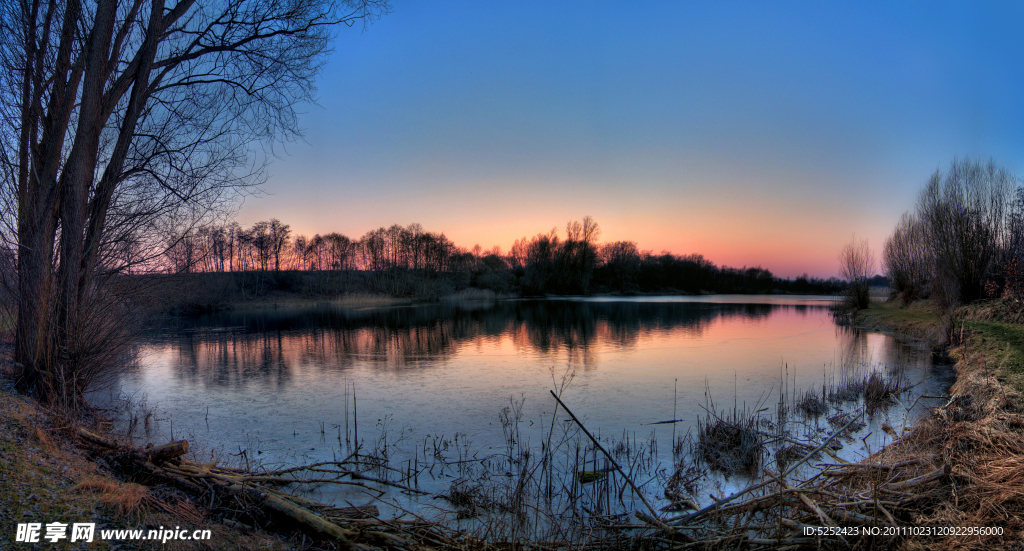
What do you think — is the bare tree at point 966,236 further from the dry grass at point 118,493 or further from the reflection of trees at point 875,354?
the dry grass at point 118,493

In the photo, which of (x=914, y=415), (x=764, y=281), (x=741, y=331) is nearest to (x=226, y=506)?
(x=914, y=415)

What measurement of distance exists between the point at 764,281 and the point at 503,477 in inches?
3757

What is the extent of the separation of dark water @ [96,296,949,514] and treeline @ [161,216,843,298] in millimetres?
33968

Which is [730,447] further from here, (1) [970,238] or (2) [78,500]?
(1) [970,238]

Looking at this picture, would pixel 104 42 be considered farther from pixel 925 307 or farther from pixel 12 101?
→ pixel 925 307

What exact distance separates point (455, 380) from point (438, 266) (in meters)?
54.8

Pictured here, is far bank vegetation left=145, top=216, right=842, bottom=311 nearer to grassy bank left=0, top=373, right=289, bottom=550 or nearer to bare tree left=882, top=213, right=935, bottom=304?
bare tree left=882, top=213, right=935, bottom=304

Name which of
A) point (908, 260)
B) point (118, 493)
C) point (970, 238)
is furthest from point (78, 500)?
point (908, 260)

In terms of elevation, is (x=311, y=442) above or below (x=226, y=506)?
below

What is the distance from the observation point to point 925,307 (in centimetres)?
2369

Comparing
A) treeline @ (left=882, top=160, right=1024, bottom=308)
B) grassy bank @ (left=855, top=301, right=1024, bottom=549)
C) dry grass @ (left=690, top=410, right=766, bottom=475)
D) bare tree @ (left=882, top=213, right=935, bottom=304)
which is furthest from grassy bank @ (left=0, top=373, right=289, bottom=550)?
bare tree @ (left=882, top=213, right=935, bottom=304)

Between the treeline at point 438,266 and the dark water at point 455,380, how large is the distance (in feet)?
111

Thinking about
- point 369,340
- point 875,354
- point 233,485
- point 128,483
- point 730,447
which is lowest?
point 875,354

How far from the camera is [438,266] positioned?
64.4 metres
